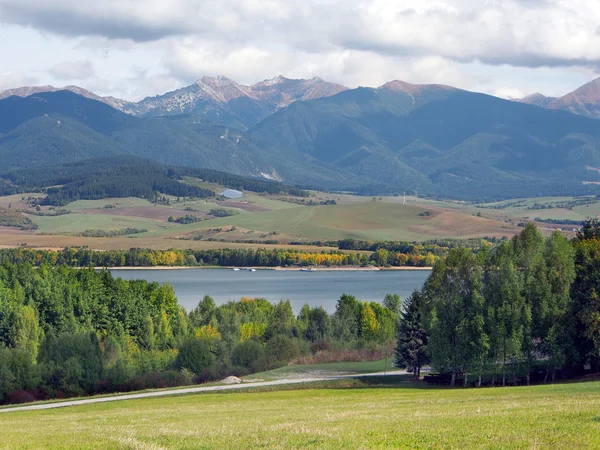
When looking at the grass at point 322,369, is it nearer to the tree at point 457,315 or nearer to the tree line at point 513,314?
the tree line at point 513,314

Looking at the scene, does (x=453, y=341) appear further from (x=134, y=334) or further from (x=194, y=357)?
(x=134, y=334)

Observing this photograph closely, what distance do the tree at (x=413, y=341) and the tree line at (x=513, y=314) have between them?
63 mm

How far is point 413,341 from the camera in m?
44.9

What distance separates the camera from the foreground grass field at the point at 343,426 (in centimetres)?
1612

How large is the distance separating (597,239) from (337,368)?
1547cm

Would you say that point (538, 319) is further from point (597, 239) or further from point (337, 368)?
point (337, 368)

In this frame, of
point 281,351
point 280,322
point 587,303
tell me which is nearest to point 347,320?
point 280,322

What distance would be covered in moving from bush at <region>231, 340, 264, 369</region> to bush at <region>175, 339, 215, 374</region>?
2999mm

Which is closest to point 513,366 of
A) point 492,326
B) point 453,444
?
point 492,326

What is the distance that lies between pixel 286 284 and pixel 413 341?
84.2m

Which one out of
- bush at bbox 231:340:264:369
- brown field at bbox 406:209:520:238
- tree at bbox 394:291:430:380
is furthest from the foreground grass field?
brown field at bbox 406:209:520:238

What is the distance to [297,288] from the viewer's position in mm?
120875

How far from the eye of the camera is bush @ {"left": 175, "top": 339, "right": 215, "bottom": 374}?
53562mm

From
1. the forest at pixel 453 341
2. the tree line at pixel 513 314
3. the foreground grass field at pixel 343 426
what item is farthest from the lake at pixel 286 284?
the foreground grass field at pixel 343 426
